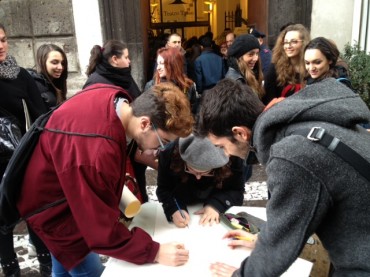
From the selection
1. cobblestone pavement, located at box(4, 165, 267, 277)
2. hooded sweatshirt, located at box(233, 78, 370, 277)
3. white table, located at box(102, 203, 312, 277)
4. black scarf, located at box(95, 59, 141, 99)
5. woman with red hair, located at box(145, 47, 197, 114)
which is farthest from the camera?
woman with red hair, located at box(145, 47, 197, 114)

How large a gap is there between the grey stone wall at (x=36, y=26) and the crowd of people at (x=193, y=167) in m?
2.83

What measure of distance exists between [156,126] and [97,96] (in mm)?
246

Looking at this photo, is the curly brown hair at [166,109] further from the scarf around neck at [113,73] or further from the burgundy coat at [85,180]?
the scarf around neck at [113,73]

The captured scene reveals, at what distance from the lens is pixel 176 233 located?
5.42 ft

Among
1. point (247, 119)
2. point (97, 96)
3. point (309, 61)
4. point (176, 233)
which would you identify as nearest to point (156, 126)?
point (97, 96)

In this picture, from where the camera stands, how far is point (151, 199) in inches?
130

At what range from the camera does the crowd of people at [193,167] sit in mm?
913

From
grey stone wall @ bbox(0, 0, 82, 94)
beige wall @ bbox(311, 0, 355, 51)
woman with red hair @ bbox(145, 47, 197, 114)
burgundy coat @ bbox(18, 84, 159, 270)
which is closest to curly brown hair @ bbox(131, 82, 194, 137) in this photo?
burgundy coat @ bbox(18, 84, 159, 270)

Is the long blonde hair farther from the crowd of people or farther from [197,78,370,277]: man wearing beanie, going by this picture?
[197,78,370,277]: man wearing beanie

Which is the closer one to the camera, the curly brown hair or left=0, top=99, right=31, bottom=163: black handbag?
the curly brown hair

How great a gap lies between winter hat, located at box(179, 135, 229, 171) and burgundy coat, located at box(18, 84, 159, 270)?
437 millimetres

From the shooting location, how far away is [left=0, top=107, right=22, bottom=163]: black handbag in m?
2.10

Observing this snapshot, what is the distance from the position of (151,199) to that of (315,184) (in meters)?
2.53

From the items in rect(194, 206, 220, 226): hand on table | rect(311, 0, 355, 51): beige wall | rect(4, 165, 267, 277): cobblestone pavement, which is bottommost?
rect(4, 165, 267, 277): cobblestone pavement
